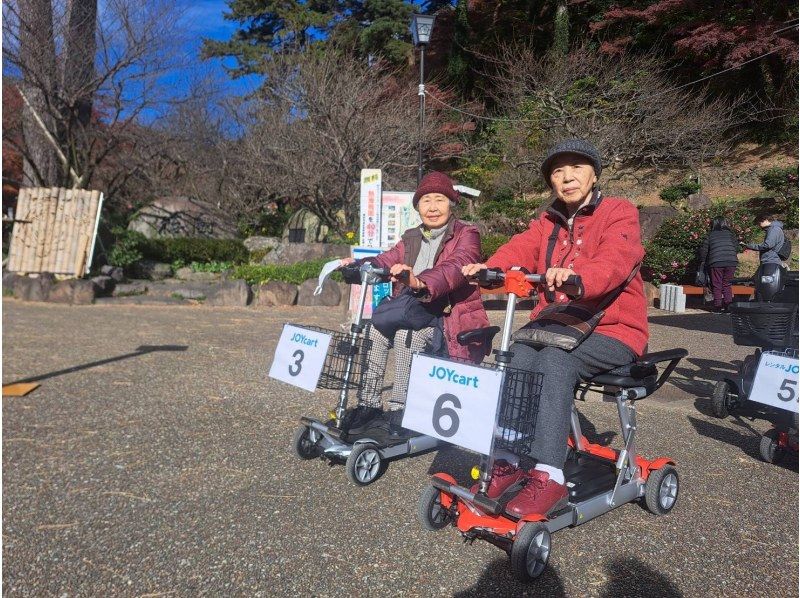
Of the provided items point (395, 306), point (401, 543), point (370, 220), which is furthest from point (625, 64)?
point (401, 543)

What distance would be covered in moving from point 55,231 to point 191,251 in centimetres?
303

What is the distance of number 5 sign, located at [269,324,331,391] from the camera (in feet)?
10.8

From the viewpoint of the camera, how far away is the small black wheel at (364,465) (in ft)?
10.5

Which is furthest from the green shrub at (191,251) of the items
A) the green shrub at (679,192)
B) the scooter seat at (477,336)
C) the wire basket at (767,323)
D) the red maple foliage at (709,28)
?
the wire basket at (767,323)

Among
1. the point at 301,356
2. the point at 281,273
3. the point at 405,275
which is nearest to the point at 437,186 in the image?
the point at 405,275

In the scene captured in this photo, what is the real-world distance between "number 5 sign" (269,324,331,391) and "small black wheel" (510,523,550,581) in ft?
4.41

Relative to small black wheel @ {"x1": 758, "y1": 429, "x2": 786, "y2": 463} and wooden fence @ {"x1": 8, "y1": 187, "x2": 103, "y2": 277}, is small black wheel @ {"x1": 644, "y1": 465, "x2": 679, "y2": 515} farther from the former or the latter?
wooden fence @ {"x1": 8, "y1": 187, "x2": 103, "y2": 277}

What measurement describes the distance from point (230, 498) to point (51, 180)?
1312cm

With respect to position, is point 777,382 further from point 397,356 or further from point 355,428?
point 355,428

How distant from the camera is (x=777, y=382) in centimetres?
352

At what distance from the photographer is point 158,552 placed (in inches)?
101

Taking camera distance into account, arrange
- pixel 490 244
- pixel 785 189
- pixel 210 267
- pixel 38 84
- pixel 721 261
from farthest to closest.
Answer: pixel 785 189 < pixel 210 267 < pixel 490 244 < pixel 38 84 < pixel 721 261

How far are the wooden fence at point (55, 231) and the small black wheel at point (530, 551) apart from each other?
11.4 m

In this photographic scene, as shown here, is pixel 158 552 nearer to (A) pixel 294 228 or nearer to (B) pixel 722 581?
(B) pixel 722 581
